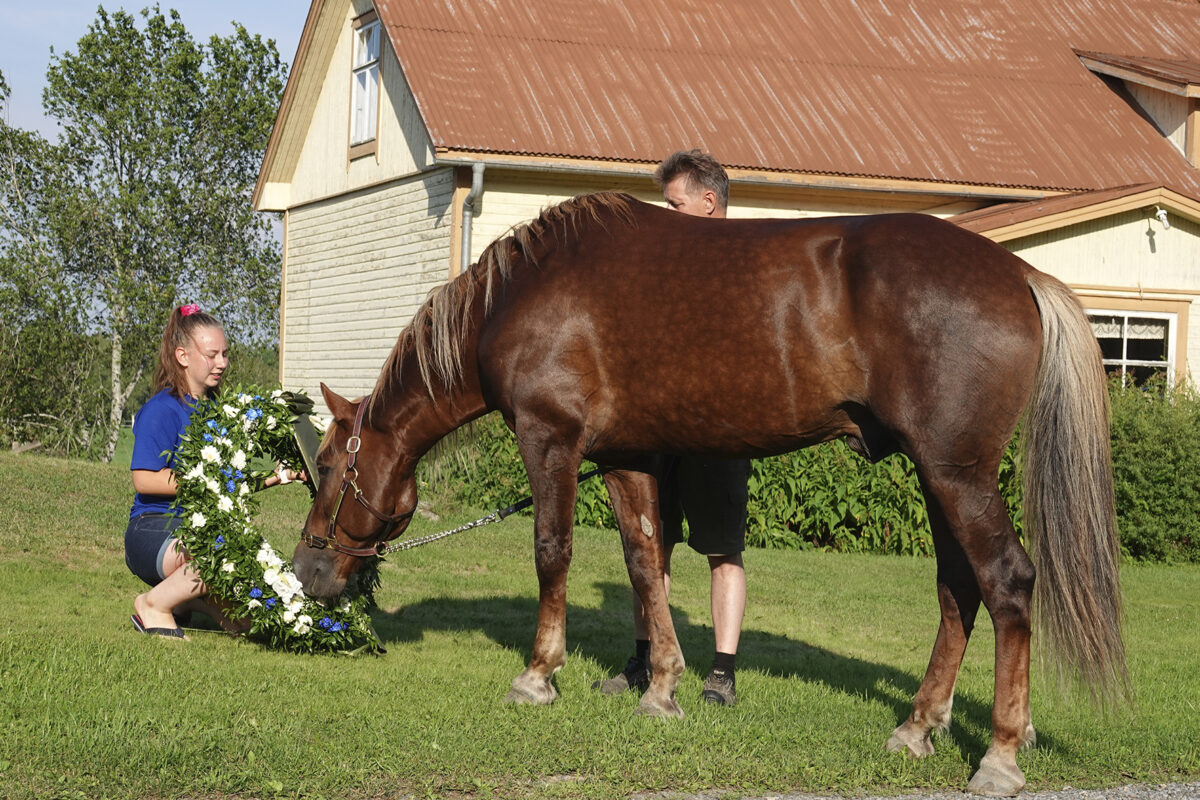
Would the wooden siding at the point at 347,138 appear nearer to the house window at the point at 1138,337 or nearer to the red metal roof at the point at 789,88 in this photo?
the red metal roof at the point at 789,88

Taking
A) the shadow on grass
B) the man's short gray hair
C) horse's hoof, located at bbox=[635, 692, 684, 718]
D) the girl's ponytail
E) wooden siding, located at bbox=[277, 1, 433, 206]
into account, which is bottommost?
the shadow on grass

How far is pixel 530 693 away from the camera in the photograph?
17.1 feet

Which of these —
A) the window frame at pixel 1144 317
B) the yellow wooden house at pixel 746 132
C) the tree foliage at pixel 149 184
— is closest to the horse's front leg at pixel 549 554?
the yellow wooden house at pixel 746 132

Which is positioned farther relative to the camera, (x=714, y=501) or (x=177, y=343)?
(x=177, y=343)

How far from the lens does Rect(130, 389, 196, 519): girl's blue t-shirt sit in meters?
6.24

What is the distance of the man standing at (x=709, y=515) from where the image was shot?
5.66 meters

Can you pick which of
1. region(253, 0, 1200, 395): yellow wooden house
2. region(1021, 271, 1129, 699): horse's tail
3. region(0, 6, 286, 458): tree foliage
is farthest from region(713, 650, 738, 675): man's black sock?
region(0, 6, 286, 458): tree foliage

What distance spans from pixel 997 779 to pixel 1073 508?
1.02 m

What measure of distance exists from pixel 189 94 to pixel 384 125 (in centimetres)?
1752

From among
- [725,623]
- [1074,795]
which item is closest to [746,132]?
[725,623]

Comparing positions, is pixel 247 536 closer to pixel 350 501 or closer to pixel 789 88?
pixel 350 501

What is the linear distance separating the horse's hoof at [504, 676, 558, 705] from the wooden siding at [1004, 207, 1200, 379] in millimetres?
11442

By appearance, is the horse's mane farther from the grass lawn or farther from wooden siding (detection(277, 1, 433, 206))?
wooden siding (detection(277, 1, 433, 206))

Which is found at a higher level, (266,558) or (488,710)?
(266,558)
